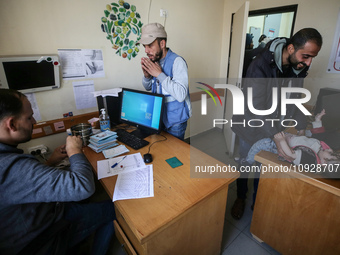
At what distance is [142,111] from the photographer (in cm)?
163

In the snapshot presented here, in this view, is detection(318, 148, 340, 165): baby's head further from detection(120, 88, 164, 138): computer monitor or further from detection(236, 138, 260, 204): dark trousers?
detection(120, 88, 164, 138): computer monitor

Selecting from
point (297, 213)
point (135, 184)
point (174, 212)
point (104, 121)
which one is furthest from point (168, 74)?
point (297, 213)

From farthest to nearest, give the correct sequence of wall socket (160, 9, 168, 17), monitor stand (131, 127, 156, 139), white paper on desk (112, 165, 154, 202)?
wall socket (160, 9, 168, 17)
monitor stand (131, 127, 156, 139)
white paper on desk (112, 165, 154, 202)

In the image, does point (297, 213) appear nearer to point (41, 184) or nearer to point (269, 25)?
point (41, 184)

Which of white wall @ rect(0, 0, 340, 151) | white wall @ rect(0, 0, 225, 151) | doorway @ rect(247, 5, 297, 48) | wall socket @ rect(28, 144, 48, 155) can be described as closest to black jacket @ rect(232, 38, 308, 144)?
white wall @ rect(0, 0, 340, 151)

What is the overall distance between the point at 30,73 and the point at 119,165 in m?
1.12

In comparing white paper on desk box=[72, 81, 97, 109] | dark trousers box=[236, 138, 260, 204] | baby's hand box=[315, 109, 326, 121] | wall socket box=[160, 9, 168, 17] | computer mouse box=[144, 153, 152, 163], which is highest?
wall socket box=[160, 9, 168, 17]

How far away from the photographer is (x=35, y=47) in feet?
5.23

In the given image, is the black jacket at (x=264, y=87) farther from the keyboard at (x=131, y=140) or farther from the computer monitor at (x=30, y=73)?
the computer monitor at (x=30, y=73)

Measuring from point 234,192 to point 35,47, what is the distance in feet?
7.84

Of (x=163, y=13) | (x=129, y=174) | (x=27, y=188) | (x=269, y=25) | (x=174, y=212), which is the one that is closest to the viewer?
(x=27, y=188)

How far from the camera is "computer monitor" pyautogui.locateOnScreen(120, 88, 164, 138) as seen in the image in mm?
1531

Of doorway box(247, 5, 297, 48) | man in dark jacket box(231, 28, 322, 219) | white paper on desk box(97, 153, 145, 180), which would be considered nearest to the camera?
white paper on desk box(97, 153, 145, 180)

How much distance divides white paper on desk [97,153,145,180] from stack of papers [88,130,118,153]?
19 centimetres
